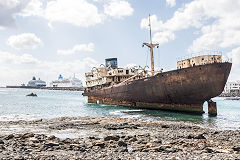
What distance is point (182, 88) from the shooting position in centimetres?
2245

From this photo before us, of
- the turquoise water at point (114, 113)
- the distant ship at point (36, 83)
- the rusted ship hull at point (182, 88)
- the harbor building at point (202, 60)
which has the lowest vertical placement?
the turquoise water at point (114, 113)

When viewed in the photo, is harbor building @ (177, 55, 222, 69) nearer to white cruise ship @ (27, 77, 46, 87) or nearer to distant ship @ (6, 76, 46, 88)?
distant ship @ (6, 76, 46, 88)

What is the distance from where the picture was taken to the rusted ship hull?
21.0 meters

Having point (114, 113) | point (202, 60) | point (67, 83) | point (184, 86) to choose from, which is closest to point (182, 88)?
point (184, 86)

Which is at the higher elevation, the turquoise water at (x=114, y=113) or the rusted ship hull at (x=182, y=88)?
the rusted ship hull at (x=182, y=88)

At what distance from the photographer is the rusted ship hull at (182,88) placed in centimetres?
2095

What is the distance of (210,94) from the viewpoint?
21656 millimetres

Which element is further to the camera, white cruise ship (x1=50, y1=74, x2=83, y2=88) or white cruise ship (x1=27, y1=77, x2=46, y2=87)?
white cruise ship (x1=27, y1=77, x2=46, y2=87)

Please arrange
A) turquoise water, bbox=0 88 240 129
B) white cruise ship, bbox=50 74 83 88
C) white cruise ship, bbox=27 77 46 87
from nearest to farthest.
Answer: turquoise water, bbox=0 88 240 129 → white cruise ship, bbox=50 74 83 88 → white cruise ship, bbox=27 77 46 87

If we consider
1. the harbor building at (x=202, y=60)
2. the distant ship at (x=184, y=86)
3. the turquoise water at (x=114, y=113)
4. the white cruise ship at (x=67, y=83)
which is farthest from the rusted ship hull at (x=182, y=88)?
the white cruise ship at (x=67, y=83)

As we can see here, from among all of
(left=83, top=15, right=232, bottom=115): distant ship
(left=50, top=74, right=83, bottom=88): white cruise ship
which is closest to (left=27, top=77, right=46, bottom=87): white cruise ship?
(left=50, top=74, right=83, bottom=88): white cruise ship

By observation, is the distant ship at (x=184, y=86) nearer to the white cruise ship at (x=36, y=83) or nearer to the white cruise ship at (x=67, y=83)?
the white cruise ship at (x=67, y=83)

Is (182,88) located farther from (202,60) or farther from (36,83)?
(36,83)

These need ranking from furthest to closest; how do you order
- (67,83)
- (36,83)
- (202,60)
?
(36,83)
(67,83)
(202,60)
